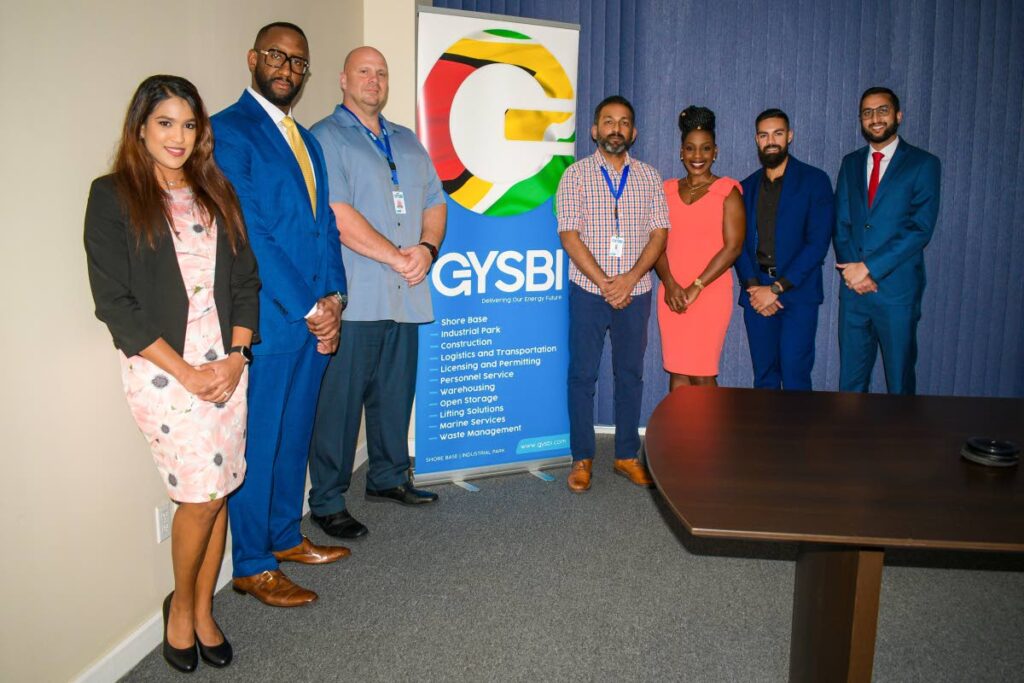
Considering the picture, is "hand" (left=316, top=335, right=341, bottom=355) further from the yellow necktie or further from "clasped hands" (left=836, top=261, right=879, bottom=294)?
"clasped hands" (left=836, top=261, right=879, bottom=294)

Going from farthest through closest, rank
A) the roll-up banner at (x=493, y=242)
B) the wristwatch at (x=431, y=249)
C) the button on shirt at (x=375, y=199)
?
the roll-up banner at (x=493, y=242) < the wristwatch at (x=431, y=249) < the button on shirt at (x=375, y=199)

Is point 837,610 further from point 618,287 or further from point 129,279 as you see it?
point 618,287

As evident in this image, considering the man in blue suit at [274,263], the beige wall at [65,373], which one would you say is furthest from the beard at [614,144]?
the beige wall at [65,373]

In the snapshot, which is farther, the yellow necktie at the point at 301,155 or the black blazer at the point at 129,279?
the yellow necktie at the point at 301,155

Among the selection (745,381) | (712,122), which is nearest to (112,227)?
(712,122)

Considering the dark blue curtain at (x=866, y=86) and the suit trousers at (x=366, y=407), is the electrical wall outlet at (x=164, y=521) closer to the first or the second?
the suit trousers at (x=366, y=407)

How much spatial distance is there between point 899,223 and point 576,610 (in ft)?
8.06

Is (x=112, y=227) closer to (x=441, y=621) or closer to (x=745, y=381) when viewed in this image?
(x=441, y=621)

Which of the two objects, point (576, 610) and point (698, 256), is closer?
point (576, 610)

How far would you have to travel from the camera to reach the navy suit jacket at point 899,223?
12.0ft

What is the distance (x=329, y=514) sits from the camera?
3223 mm

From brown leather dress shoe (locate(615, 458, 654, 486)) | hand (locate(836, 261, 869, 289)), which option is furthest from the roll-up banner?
hand (locate(836, 261, 869, 289))

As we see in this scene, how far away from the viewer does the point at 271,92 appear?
2648 millimetres

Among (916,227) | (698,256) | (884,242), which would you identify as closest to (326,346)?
(698,256)
